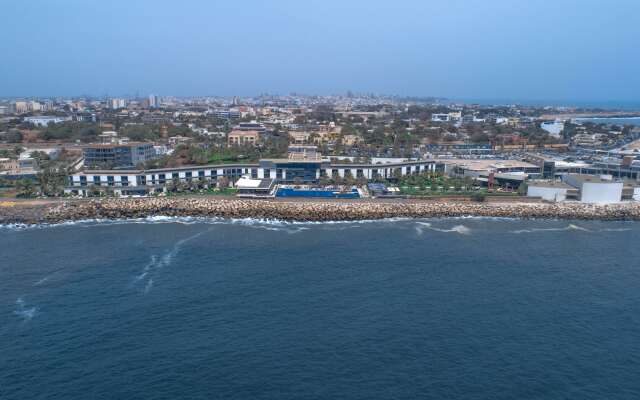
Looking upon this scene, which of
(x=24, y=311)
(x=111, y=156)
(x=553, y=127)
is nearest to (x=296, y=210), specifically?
(x=24, y=311)

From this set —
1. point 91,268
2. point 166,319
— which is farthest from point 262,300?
point 91,268

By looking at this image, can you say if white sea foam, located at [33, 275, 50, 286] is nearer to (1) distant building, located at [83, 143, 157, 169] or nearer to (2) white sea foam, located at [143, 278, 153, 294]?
(2) white sea foam, located at [143, 278, 153, 294]

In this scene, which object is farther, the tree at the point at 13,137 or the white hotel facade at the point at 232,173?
the tree at the point at 13,137

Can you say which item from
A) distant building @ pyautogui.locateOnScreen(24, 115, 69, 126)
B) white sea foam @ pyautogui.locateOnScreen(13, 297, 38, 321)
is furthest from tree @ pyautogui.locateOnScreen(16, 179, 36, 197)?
distant building @ pyautogui.locateOnScreen(24, 115, 69, 126)

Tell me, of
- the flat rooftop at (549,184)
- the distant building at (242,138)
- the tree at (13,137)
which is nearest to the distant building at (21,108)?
the tree at (13,137)

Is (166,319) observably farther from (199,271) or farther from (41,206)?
(41,206)

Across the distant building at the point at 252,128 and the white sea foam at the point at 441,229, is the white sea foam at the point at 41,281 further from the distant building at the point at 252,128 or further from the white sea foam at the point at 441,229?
the distant building at the point at 252,128

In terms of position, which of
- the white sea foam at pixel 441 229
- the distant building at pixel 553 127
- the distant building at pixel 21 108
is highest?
the distant building at pixel 21 108
